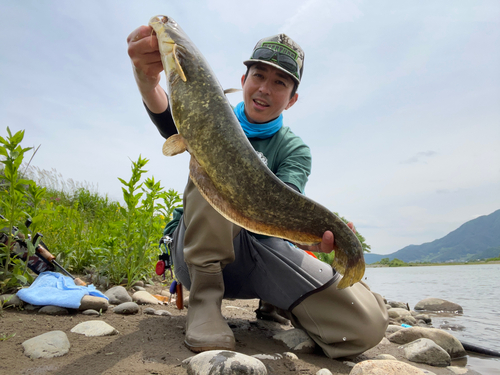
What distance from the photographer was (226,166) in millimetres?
1748

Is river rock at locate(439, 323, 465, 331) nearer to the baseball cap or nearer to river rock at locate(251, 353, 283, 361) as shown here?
river rock at locate(251, 353, 283, 361)

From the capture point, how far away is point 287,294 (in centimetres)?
297

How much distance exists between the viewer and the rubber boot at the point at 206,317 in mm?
2348

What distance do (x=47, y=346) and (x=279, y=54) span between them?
304cm

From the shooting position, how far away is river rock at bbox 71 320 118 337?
2531mm

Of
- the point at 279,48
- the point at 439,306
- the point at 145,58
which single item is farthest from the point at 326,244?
the point at 439,306

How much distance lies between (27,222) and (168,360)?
7.82ft

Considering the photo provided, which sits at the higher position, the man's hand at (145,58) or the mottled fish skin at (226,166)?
the man's hand at (145,58)

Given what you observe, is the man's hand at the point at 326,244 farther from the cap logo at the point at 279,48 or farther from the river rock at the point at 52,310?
the river rock at the point at 52,310

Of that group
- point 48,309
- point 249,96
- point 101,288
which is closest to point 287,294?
point 249,96

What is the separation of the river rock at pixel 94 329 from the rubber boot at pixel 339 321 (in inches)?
63.0

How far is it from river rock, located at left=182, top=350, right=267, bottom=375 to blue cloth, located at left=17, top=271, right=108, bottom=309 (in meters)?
1.71

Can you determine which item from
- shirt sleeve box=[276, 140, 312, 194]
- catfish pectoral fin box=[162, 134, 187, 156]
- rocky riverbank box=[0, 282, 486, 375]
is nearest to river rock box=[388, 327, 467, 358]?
rocky riverbank box=[0, 282, 486, 375]

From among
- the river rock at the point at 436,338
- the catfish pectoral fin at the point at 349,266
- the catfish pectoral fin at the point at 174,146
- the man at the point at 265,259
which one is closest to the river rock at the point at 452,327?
the river rock at the point at 436,338
